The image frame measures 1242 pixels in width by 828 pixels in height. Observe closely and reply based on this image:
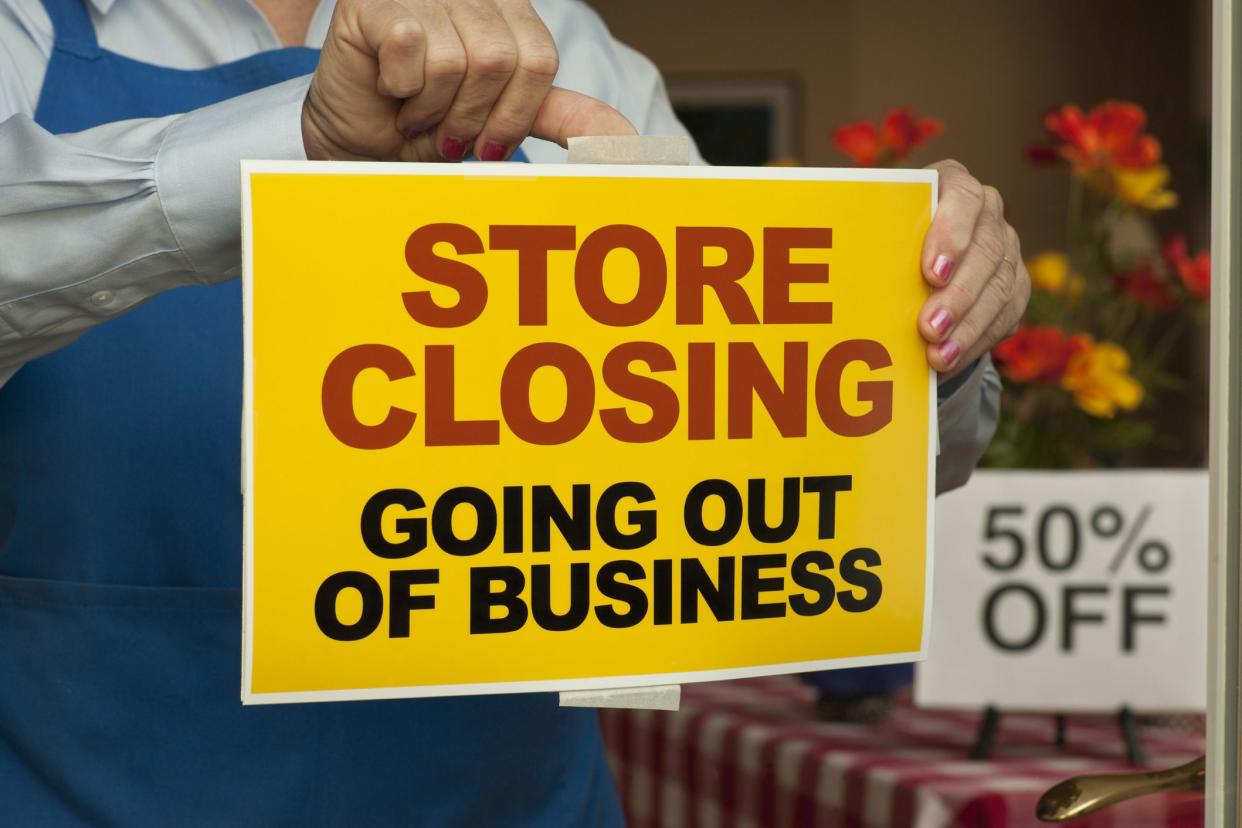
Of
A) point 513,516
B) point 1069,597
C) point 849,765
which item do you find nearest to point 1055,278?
point 1069,597

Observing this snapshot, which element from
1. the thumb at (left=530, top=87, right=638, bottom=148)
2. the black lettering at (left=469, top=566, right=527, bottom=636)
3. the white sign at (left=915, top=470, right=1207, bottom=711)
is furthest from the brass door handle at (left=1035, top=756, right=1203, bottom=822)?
the white sign at (left=915, top=470, right=1207, bottom=711)

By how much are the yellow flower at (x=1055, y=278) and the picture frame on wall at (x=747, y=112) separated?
3.09 m

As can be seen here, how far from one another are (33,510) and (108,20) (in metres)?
0.35

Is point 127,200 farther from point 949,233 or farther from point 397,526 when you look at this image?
point 949,233

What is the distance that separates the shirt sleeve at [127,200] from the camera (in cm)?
67

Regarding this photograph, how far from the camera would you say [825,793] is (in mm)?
1519

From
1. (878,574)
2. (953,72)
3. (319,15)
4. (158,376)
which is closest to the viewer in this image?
(878,574)

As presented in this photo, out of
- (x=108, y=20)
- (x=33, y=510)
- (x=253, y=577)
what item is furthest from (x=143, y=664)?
(x=108, y=20)

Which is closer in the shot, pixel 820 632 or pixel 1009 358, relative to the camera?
pixel 820 632

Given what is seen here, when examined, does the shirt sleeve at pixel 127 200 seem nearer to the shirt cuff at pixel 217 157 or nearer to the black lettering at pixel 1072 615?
the shirt cuff at pixel 217 157

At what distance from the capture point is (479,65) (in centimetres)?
64

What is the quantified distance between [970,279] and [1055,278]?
1.02 m

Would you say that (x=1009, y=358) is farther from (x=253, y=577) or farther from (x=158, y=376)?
(x=253, y=577)

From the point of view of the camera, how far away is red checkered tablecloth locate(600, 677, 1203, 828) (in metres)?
1.35
